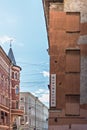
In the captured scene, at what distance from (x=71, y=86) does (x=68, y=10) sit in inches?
198

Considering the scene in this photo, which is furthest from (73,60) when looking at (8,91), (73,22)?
(8,91)

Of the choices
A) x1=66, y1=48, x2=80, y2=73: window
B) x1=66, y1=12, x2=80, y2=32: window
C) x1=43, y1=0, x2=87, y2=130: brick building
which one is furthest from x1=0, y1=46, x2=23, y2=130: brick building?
x1=66, y1=48, x2=80, y2=73: window

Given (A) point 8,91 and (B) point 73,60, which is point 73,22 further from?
(A) point 8,91

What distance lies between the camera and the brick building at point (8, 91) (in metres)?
68.7

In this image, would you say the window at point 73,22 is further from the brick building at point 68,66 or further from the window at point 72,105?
the window at point 72,105

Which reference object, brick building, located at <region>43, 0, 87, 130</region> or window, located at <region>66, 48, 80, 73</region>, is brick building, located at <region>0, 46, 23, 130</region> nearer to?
brick building, located at <region>43, 0, 87, 130</region>

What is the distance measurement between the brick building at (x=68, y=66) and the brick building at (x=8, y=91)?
40.4 meters

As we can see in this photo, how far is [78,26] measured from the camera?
27.1 meters

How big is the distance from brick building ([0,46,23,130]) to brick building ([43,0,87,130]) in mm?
40377

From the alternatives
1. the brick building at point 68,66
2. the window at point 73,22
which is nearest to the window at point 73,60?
the brick building at point 68,66

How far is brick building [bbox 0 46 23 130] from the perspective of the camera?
225ft

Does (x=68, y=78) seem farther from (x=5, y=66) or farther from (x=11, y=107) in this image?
(x=11, y=107)

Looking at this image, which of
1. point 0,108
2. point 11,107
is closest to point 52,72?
point 0,108

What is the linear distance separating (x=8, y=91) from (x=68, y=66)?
4863cm
